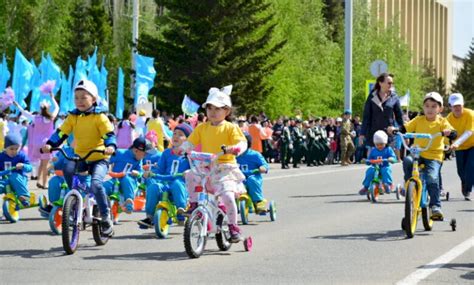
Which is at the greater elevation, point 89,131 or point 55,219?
point 89,131

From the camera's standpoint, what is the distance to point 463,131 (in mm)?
17453

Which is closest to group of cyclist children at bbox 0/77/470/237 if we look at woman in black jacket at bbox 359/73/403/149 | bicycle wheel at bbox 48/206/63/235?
bicycle wheel at bbox 48/206/63/235

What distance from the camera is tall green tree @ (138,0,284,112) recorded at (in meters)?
52.3

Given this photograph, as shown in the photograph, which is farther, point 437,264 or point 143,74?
point 143,74

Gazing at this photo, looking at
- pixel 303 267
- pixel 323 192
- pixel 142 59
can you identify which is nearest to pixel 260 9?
pixel 142 59

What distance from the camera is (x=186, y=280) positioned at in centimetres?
998

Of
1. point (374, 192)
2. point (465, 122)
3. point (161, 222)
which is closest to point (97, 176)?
point (161, 222)

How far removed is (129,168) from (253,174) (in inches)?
65.2

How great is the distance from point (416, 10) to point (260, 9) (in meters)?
82.9

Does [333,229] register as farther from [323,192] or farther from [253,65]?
[253,65]

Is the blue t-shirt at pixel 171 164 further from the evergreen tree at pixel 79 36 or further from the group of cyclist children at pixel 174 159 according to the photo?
the evergreen tree at pixel 79 36

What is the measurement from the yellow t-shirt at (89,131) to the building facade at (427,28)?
9893 centimetres

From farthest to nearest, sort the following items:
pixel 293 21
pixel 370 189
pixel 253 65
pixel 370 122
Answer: pixel 293 21, pixel 253 65, pixel 370 189, pixel 370 122

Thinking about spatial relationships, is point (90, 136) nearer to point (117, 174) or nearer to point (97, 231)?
point (97, 231)
